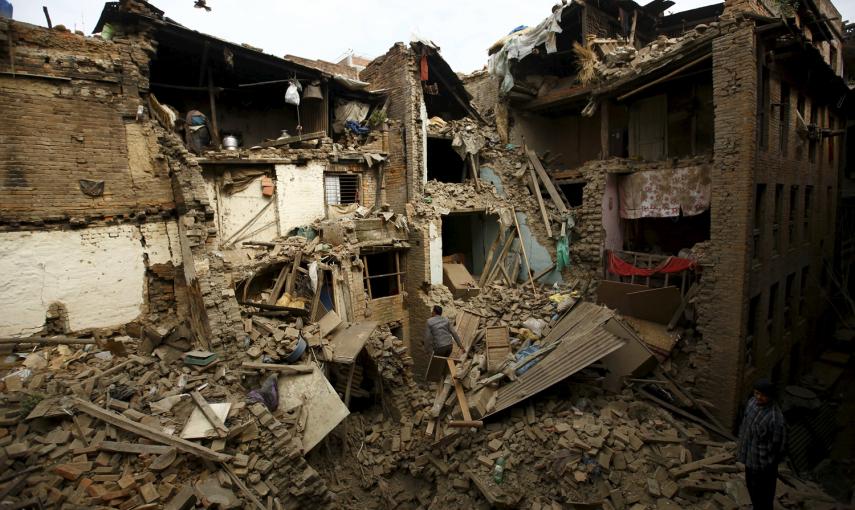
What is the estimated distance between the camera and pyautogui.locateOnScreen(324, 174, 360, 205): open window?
46.9 feet

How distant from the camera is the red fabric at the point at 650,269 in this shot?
10.6 m

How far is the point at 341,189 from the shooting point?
14.7 m

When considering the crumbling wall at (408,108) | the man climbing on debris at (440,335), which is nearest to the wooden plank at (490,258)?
the crumbling wall at (408,108)

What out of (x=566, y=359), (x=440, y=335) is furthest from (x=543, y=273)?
(x=566, y=359)

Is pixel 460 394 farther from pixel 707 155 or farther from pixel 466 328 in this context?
pixel 707 155

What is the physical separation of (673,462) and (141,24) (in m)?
14.2

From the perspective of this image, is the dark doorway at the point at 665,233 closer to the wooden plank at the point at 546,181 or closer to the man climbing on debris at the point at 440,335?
the wooden plank at the point at 546,181

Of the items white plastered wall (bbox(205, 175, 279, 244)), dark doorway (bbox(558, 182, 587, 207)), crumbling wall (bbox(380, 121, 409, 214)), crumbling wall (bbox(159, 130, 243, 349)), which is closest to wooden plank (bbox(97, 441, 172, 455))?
crumbling wall (bbox(159, 130, 243, 349))

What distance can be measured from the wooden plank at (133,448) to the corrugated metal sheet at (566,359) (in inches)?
233

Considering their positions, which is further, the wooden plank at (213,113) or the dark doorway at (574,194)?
the dark doorway at (574,194)

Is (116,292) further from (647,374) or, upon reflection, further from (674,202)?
(674,202)

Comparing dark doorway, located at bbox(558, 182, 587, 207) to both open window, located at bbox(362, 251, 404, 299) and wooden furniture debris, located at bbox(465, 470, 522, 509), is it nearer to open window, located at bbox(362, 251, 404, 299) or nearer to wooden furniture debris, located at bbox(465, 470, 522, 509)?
open window, located at bbox(362, 251, 404, 299)

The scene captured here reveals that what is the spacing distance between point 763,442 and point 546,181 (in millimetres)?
10336

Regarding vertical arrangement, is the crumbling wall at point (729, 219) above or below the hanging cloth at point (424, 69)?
below
